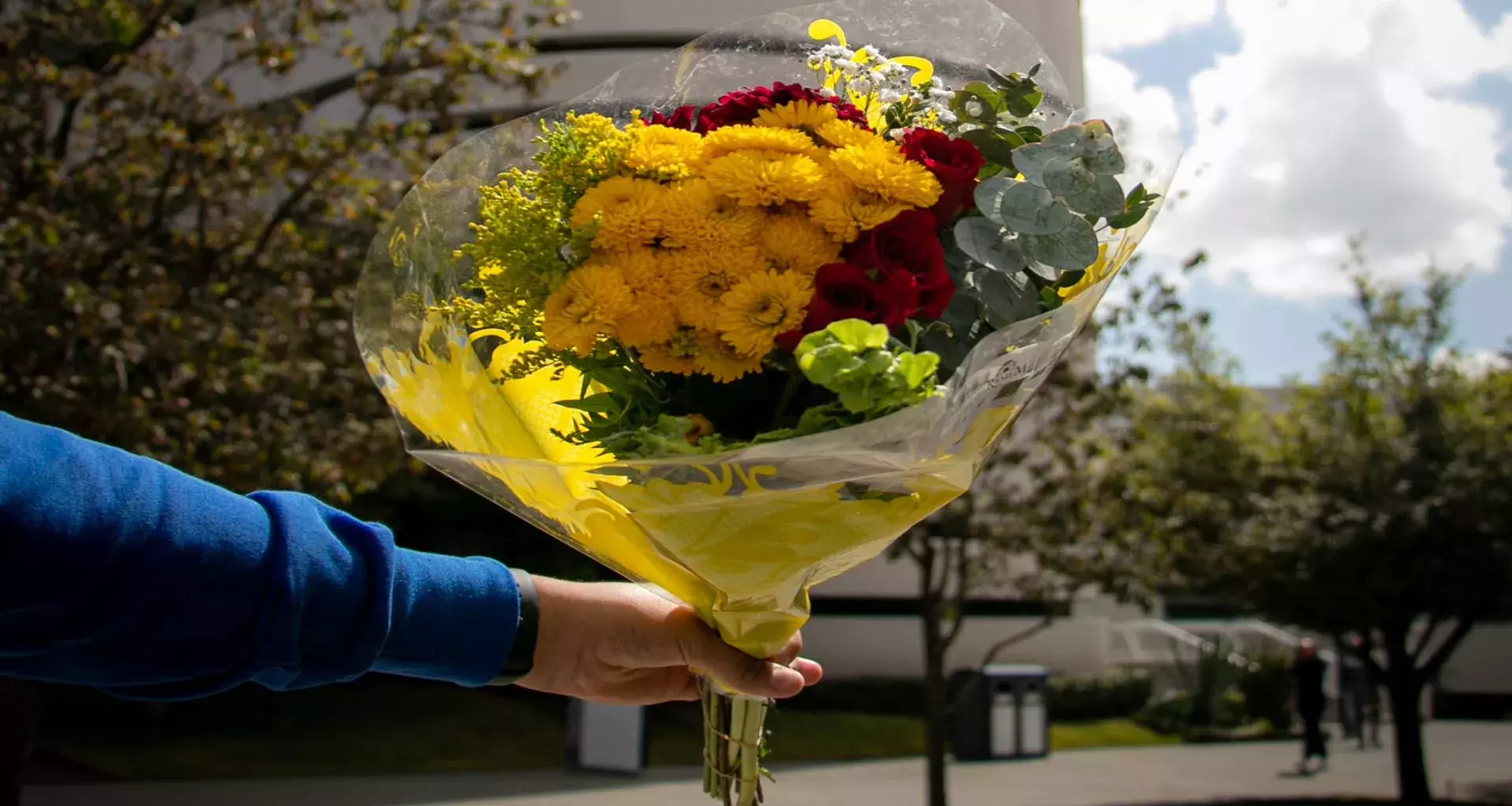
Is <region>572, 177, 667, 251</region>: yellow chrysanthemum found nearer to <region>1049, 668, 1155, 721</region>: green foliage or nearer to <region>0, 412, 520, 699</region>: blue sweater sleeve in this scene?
<region>0, 412, 520, 699</region>: blue sweater sleeve

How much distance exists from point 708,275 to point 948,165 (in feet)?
1.32

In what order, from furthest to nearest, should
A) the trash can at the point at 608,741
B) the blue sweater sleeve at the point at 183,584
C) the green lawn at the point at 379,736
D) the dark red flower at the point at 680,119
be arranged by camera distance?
1. the green lawn at the point at 379,736
2. the trash can at the point at 608,741
3. the dark red flower at the point at 680,119
4. the blue sweater sleeve at the point at 183,584

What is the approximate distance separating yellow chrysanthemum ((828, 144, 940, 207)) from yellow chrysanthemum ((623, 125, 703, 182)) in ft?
0.64

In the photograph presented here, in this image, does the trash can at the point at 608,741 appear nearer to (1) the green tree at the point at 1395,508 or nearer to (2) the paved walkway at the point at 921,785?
(2) the paved walkway at the point at 921,785

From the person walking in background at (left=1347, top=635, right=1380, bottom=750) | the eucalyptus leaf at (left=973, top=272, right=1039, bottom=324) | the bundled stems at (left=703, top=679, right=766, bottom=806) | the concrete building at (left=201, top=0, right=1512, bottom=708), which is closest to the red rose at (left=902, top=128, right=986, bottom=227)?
the eucalyptus leaf at (left=973, top=272, right=1039, bottom=324)

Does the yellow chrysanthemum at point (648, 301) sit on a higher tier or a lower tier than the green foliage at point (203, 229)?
lower

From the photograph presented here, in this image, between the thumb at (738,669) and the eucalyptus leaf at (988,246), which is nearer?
the eucalyptus leaf at (988,246)

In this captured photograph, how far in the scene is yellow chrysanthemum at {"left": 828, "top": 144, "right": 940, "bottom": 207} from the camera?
173 centimetres

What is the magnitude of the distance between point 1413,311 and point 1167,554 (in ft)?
13.5

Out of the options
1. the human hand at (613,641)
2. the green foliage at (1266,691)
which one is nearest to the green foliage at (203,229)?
the human hand at (613,641)

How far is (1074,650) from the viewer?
2348 centimetres

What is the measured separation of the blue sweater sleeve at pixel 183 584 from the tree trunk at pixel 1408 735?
43.3ft

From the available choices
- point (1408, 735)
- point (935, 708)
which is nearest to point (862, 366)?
point (935, 708)

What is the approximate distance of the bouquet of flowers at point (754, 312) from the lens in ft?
5.45
